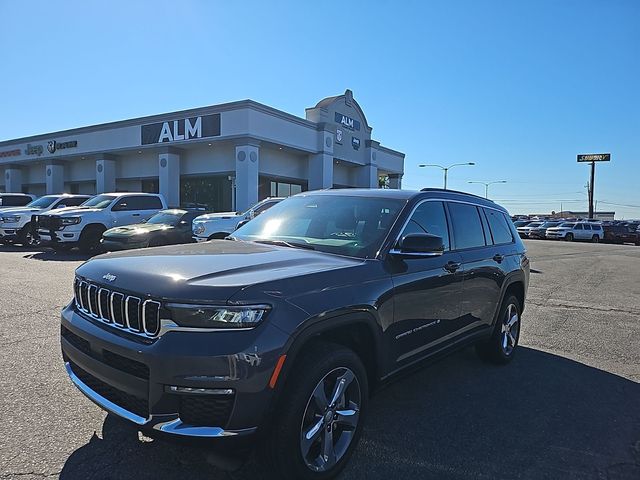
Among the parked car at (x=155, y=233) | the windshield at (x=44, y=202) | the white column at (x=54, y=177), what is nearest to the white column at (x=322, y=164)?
the windshield at (x=44, y=202)

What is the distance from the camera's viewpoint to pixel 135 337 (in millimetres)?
2525

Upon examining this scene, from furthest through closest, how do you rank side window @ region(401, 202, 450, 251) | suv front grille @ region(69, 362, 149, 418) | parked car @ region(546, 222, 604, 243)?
1. parked car @ region(546, 222, 604, 243)
2. side window @ region(401, 202, 450, 251)
3. suv front grille @ region(69, 362, 149, 418)

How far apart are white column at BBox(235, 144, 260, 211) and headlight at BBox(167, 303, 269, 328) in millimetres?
24715

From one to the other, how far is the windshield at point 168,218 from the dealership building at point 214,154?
13.2 metres

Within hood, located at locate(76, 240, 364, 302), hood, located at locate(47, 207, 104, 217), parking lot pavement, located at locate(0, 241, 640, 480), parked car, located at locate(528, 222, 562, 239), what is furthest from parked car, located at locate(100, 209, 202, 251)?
parked car, located at locate(528, 222, 562, 239)

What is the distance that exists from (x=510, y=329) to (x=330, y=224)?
2724 millimetres

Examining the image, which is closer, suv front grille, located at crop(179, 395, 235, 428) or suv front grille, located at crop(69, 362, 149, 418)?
suv front grille, located at crop(179, 395, 235, 428)

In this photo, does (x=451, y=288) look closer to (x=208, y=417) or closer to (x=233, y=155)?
(x=208, y=417)

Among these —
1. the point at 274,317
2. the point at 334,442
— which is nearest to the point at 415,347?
the point at 334,442

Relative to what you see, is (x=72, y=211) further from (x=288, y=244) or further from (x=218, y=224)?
(x=288, y=244)

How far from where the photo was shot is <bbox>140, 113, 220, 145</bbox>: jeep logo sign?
27.5 meters

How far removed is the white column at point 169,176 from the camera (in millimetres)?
30312

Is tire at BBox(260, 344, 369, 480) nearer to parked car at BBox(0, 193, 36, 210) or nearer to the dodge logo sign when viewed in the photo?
the dodge logo sign

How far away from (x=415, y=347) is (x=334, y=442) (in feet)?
3.37
